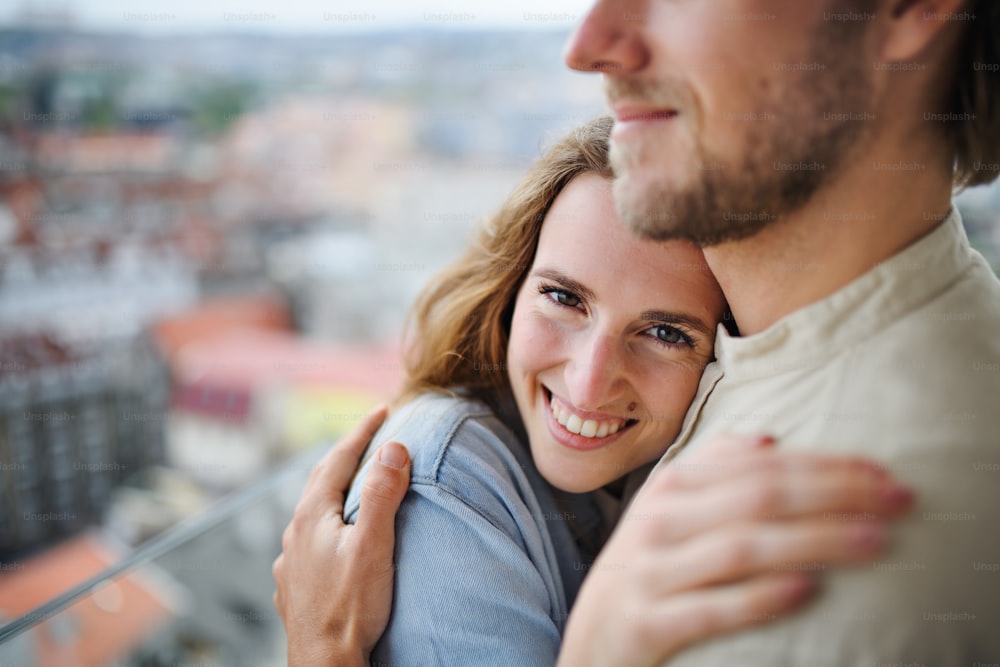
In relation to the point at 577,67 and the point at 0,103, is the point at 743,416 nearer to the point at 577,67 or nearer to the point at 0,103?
the point at 577,67

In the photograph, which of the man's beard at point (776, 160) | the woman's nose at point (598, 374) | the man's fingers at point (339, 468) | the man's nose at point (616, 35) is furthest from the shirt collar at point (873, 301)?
the man's fingers at point (339, 468)

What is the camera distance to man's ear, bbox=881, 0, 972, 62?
0.67 m

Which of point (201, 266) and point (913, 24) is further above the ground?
point (913, 24)

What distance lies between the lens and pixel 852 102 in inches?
27.4

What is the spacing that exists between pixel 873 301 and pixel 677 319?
256mm

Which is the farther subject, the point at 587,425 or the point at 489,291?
the point at 489,291

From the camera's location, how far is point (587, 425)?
97 cm

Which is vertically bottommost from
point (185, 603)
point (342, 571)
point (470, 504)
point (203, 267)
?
→ point (203, 267)

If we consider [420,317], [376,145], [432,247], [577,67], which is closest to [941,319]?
[577,67]

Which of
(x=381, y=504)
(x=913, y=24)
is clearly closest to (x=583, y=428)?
(x=381, y=504)

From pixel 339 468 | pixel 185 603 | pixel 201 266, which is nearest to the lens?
pixel 339 468

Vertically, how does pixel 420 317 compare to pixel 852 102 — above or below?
below

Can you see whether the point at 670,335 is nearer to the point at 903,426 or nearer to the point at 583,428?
the point at 583,428

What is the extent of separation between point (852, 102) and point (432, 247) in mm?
11149
